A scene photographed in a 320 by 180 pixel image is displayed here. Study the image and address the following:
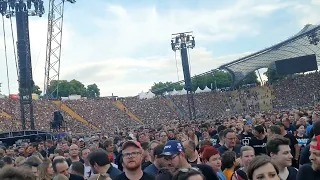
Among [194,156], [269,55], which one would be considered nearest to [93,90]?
[269,55]

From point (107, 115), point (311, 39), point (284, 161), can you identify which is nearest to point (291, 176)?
point (284, 161)

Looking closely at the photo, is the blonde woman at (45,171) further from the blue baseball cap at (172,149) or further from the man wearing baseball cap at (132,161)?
the blue baseball cap at (172,149)

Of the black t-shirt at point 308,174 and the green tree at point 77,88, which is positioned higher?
the green tree at point 77,88

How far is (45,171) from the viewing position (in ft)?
20.7

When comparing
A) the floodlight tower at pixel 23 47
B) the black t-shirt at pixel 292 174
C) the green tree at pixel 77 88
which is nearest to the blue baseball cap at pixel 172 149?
the black t-shirt at pixel 292 174

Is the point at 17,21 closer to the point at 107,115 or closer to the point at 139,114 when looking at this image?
the point at 107,115

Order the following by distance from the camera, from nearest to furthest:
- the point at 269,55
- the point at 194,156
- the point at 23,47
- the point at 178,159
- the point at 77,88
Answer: the point at 178,159, the point at 194,156, the point at 23,47, the point at 269,55, the point at 77,88

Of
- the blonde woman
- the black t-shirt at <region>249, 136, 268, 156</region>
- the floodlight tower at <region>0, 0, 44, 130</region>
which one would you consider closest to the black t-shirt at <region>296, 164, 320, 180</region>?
the blonde woman

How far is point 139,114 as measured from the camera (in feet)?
→ 190

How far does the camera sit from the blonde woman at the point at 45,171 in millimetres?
6285

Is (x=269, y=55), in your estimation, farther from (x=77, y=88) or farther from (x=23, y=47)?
(x=77, y=88)

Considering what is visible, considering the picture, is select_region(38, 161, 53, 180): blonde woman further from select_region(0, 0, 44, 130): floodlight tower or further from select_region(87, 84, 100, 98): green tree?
select_region(87, 84, 100, 98): green tree

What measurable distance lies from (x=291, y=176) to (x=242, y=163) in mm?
1010

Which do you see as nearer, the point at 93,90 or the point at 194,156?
the point at 194,156
